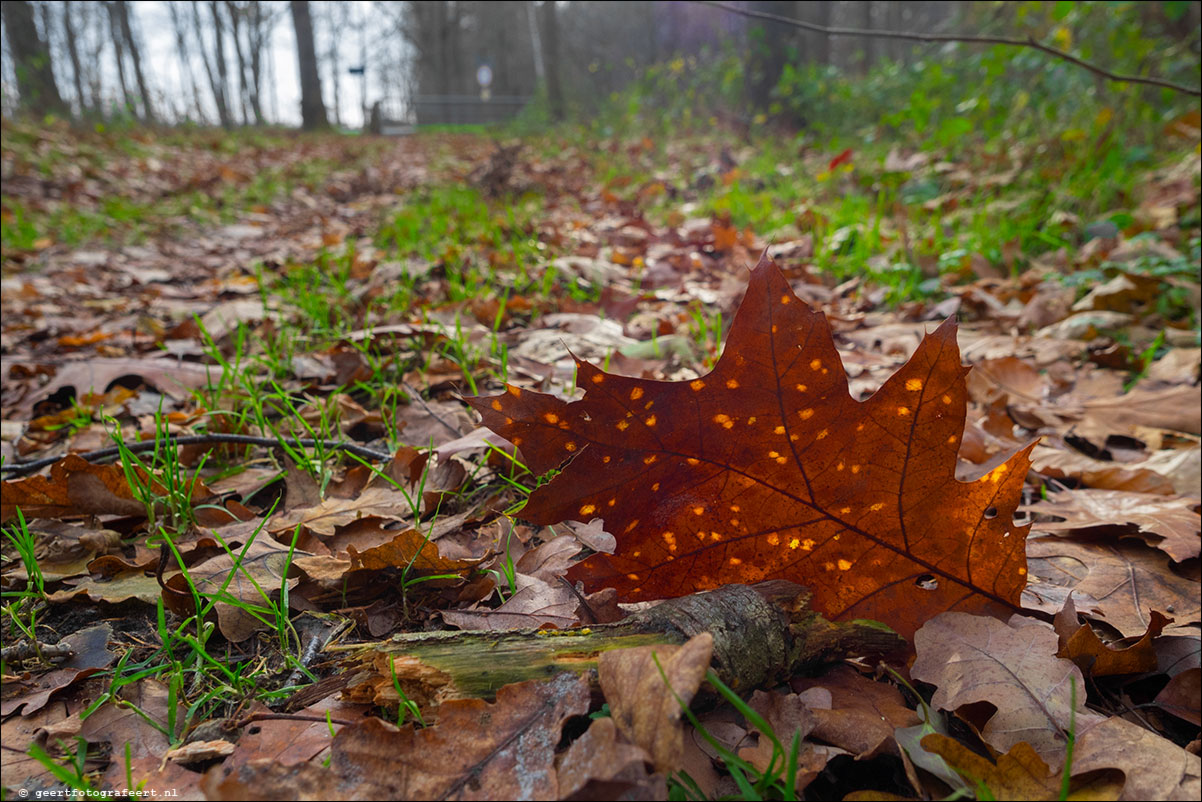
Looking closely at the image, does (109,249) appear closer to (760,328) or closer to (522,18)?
(760,328)

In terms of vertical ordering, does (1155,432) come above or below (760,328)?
below

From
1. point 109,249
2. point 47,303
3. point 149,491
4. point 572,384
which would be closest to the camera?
point 149,491

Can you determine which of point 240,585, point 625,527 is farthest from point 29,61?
point 625,527

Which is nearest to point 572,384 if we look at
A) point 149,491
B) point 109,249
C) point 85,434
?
point 149,491

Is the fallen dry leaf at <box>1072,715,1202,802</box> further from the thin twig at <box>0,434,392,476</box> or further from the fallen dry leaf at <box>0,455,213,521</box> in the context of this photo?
the fallen dry leaf at <box>0,455,213,521</box>

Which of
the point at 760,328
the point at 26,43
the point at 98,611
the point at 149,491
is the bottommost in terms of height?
the point at 98,611

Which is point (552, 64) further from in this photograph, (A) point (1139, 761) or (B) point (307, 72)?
(A) point (1139, 761)
